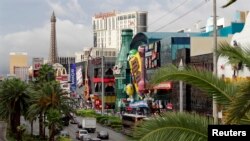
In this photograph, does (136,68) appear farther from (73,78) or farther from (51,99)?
(73,78)

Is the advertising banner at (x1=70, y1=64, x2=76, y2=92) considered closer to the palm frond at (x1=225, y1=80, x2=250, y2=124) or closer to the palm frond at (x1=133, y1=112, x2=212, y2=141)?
the palm frond at (x1=133, y1=112, x2=212, y2=141)

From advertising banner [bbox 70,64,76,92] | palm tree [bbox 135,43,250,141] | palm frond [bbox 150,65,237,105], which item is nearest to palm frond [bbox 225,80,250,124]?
palm tree [bbox 135,43,250,141]

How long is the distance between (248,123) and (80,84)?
17056 cm

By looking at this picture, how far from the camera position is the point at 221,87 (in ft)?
34.7

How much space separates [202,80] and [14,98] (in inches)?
2313

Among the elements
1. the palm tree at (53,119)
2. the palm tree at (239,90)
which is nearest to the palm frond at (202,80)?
the palm tree at (239,90)

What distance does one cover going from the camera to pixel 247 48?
999cm

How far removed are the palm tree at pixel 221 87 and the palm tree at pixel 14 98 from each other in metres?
58.3

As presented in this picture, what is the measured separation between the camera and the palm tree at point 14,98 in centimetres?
6694

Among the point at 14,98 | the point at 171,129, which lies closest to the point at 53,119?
the point at 14,98

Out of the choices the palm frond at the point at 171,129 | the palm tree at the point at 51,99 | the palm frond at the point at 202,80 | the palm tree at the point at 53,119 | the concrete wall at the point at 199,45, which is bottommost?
the palm tree at the point at 53,119

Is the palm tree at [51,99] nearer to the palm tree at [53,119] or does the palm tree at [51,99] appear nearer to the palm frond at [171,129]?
the palm tree at [53,119]

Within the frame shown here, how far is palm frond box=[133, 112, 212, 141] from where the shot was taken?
975 centimetres

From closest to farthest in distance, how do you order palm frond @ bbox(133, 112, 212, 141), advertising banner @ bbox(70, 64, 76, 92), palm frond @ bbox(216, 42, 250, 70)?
palm frond @ bbox(216, 42, 250, 70), palm frond @ bbox(133, 112, 212, 141), advertising banner @ bbox(70, 64, 76, 92)
